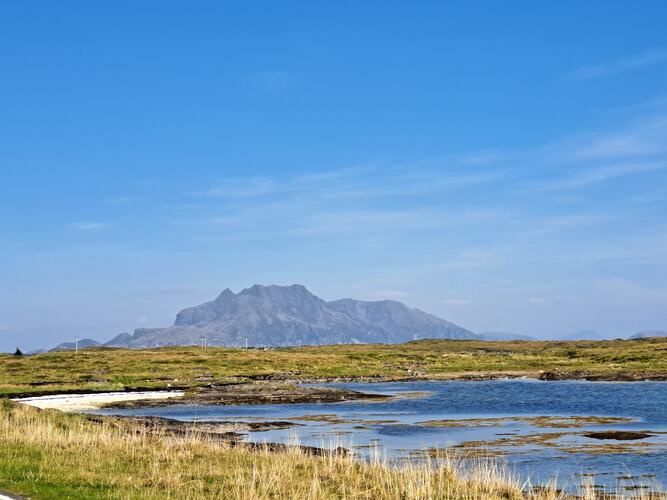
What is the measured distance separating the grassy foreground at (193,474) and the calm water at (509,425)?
25.1ft

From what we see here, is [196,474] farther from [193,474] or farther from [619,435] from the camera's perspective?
[619,435]

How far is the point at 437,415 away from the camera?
68.9 metres

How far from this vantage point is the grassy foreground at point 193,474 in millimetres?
24625

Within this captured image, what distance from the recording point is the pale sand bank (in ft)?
246

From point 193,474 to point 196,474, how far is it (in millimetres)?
120

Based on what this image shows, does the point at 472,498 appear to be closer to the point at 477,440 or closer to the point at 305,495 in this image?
the point at 305,495

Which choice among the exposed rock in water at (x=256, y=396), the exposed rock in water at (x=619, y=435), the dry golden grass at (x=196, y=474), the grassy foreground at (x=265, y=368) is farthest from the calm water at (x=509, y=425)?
the grassy foreground at (x=265, y=368)

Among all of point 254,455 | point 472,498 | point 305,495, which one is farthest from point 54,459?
point 472,498

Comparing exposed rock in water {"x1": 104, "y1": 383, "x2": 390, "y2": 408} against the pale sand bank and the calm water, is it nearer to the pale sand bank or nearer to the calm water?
the pale sand bank

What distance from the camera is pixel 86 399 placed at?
276 feet

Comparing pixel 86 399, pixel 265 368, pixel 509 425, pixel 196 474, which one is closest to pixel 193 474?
pixel 196 474

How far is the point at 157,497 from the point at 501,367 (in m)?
126

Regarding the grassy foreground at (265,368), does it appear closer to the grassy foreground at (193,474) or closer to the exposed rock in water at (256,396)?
the exposed rock in water at (256,396)

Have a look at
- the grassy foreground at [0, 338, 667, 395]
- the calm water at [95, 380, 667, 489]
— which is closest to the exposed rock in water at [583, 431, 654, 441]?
the calm water at [95, 380, 667, 489]
